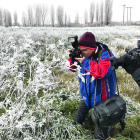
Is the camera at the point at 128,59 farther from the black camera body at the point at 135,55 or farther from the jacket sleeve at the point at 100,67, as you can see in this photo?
the jacket sleeve at the point at 100,67

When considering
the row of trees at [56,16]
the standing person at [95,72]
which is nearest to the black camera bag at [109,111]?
the standing person at [95,72]

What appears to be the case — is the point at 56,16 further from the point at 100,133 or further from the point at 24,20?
the point at 100,133

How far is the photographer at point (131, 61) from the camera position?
6.04 feet

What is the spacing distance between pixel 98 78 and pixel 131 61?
47 centimetres

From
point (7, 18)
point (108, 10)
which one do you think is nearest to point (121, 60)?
point (108, 10)

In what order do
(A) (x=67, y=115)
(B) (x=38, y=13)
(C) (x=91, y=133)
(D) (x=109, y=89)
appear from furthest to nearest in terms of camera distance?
1. (B) (x=38, y=13)
2. (A) (x=67, y=115)
3. (C) (x=91, y=133)
4. (D) (x=109, y=89)

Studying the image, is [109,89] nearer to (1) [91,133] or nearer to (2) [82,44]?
(2) [82,44]

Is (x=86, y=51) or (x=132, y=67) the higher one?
(x=86, y=51)

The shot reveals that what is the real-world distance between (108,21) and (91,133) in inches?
1646

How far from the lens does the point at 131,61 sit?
1906mm

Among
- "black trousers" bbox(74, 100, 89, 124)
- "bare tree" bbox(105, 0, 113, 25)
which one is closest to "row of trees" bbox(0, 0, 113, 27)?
"bare tree" bbox(105, 0, 113, 25)

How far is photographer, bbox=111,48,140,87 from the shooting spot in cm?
184

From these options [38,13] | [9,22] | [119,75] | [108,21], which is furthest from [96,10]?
[119,75]

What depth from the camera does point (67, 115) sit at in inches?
117
